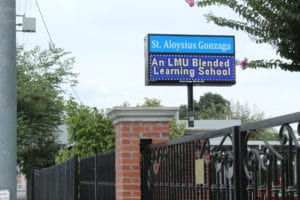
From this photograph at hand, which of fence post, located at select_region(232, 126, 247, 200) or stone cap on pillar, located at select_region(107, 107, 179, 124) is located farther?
stone cap on pillar, located at select_region(107, 107, 179, 124)

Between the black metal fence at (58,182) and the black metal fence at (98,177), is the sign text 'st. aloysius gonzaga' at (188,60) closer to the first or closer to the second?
the black metal fence at (58,182)

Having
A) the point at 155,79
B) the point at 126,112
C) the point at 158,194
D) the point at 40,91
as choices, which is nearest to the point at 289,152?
the point at 158,194

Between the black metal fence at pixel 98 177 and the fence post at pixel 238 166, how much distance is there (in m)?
3.79

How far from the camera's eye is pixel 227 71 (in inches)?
802

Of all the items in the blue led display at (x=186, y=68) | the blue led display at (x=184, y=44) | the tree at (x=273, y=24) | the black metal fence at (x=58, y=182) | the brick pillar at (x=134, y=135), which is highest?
the blue led display at (x=184, y=44)

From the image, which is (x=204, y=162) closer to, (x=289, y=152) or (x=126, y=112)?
(x=289, y=152)

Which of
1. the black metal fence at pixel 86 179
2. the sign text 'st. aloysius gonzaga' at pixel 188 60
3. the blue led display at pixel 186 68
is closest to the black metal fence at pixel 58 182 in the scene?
the black metal fence at pixel 86 179

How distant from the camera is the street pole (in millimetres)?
5945

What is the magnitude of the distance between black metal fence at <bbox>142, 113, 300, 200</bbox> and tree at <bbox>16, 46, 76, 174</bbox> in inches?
911

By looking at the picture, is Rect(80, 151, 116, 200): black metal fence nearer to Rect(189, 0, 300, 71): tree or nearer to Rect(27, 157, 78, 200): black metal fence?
Rect(27, 157, 78, 200): black metal fence

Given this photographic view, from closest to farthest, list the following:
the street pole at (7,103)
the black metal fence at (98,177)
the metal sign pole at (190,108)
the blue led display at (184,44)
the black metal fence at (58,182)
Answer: the street pole at (7,103) → the black metal fence at (98,177) → the black metal fence at (58,182) → the metal sign pole at (190,108) → the blue led display at (184,44)

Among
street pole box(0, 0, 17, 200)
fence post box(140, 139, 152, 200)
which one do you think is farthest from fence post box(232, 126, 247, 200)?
fence post box(140, 139, 152, 200)

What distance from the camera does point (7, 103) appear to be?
239 inches

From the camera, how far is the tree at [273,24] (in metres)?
4.76
